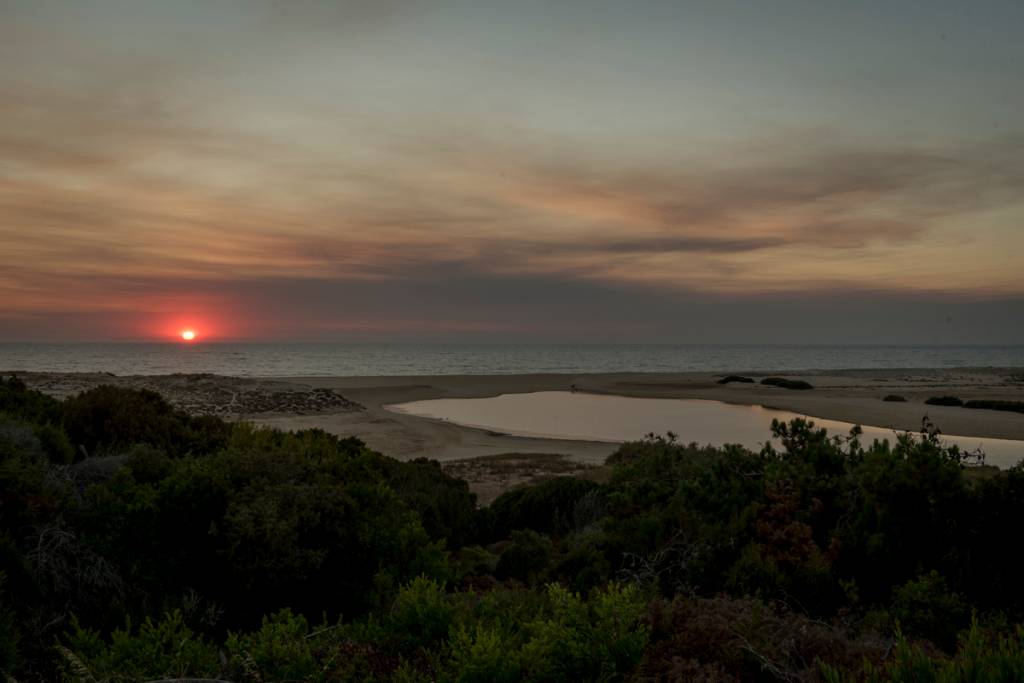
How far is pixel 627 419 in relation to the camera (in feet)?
117

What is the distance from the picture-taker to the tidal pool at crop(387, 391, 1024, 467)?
27.2 m

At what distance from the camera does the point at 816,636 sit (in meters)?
4.21

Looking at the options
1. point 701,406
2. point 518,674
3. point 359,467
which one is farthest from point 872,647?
point 701,406

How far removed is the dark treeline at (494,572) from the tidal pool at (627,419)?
1839cm

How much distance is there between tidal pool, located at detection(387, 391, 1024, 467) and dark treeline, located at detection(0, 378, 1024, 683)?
60.3ft

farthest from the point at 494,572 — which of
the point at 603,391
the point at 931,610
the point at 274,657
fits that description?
the point at 603,391

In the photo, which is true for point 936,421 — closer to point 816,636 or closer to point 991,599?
point 991,599

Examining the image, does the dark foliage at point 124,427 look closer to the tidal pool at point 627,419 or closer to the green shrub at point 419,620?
the green shrub at point 419,620

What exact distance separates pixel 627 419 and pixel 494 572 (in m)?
27.7

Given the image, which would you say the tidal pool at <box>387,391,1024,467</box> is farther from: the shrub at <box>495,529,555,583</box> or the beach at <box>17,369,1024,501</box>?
the shrub at <box>495,529,555,583</box>

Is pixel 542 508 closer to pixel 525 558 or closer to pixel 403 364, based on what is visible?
pixel 525 558

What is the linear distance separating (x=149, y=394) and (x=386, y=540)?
6.43 meters

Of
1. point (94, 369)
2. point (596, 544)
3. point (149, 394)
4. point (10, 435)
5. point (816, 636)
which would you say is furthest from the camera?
point (94, 369)

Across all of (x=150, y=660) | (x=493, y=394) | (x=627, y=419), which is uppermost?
(x=150, y=660)
